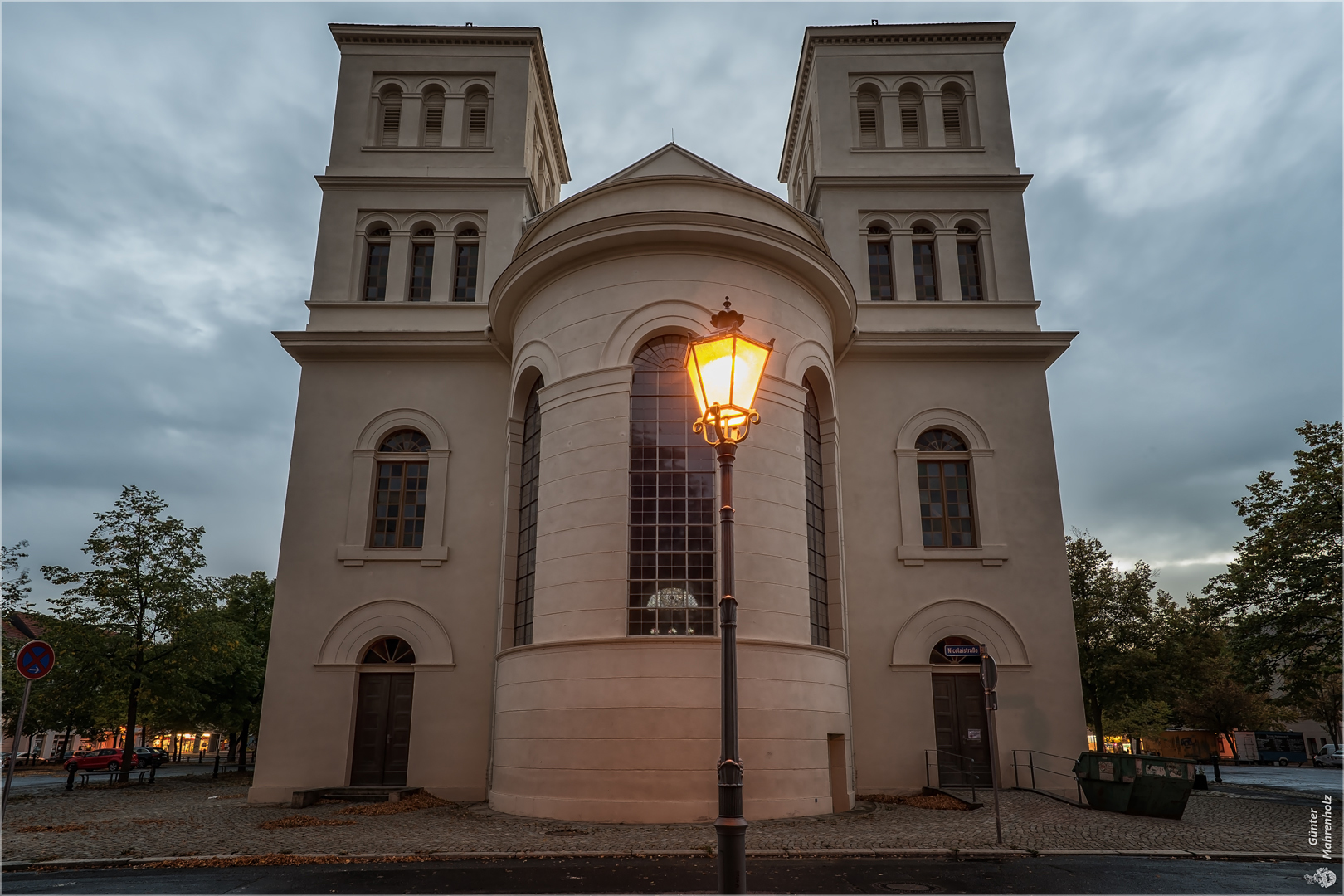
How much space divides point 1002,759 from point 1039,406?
844 centimetres

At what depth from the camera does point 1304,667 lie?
810 inches

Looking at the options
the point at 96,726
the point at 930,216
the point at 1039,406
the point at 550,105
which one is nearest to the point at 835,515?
the point at 1039,406

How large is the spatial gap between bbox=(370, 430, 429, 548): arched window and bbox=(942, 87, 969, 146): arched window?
17.0m

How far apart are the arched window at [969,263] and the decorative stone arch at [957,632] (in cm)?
836

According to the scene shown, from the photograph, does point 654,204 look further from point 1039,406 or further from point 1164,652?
point 1164,652

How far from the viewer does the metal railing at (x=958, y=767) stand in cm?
1853

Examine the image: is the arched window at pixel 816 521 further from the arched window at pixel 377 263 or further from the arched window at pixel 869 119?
the arched window at pixel 377 263

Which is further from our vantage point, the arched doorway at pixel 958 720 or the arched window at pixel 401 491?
the arched window at pixel 401 491

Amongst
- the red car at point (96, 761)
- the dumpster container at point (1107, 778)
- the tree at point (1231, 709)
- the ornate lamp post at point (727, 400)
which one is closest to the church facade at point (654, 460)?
the dumpster container at point (1107, 778)

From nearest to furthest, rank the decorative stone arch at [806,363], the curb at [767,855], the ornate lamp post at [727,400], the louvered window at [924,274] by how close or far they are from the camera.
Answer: the ornate lamp post at [727,400] < the curb at [767,855] < the decorative stone arch at [806,363] < the louvered window at [924,274]

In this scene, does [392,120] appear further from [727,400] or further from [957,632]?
[727,400]

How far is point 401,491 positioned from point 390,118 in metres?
11.6

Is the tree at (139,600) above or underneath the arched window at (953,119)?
underneath

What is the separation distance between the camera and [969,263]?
2341 cm
